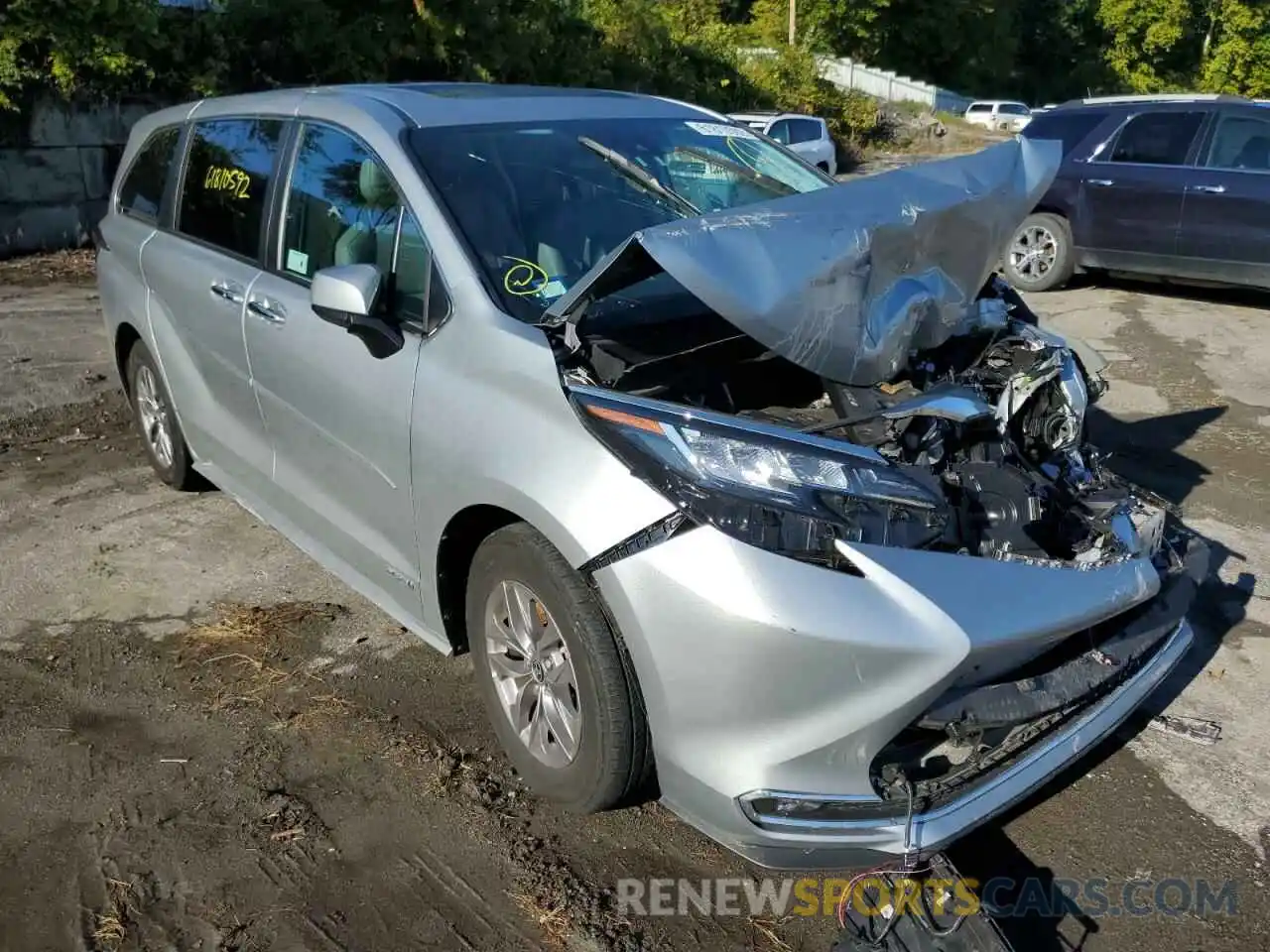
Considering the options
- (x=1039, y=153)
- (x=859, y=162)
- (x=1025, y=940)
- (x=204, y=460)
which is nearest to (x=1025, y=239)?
(x=1039, y=153)

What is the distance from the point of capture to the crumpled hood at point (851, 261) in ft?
9.03

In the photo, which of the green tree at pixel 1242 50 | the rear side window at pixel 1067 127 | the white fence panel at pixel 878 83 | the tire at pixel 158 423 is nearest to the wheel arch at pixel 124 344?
the tire at pixel 158 423

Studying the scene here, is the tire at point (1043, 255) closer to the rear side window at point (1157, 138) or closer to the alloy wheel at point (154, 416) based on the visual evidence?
the rear side window at point (1157, 138)

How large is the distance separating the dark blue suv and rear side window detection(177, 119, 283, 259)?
6.47 m

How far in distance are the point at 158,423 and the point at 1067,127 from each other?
29.3ft

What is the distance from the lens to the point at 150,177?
5.05 metres

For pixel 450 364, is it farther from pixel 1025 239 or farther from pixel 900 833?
pixel 1025 239

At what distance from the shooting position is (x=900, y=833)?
7.98 ft

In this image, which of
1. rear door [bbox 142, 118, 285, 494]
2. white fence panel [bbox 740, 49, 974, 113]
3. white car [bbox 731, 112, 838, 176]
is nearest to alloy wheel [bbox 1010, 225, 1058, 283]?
rear door [bbox 142, 118, 285, 494]

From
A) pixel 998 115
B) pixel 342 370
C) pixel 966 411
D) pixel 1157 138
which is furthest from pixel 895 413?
pixel 998 115

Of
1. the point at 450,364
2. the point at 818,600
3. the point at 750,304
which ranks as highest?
the point at 750,304

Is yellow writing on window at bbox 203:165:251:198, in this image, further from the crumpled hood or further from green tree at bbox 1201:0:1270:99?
green tree at bbox 1201:0:1270:99

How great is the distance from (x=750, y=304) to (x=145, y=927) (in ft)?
7.02

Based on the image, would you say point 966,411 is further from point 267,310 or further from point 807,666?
point 267,310
